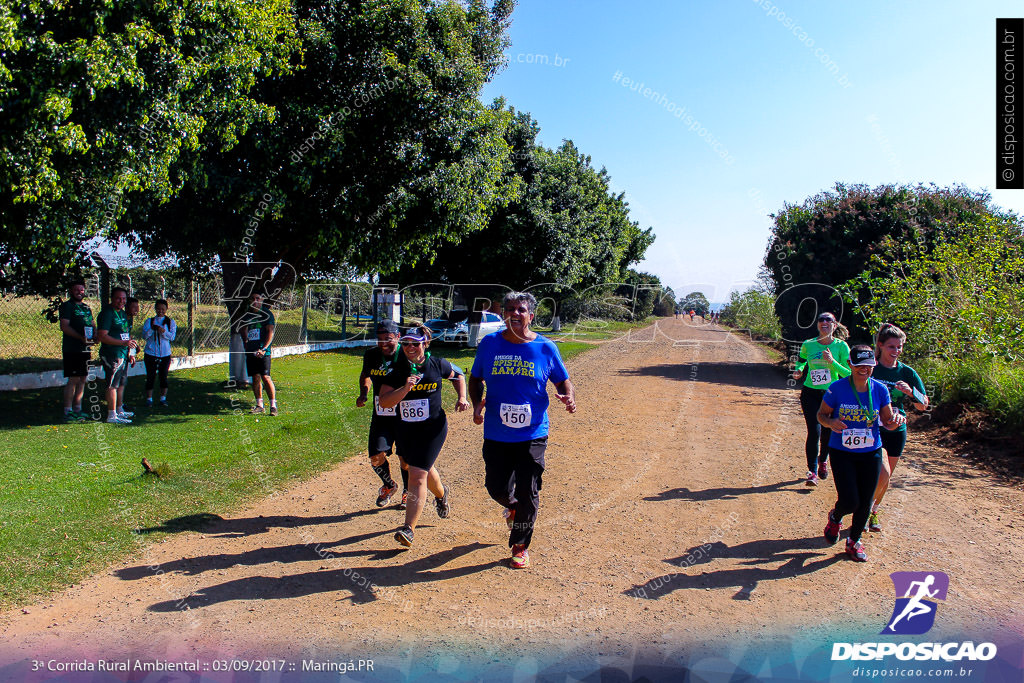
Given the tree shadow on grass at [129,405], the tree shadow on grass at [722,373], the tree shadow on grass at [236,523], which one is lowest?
the tree shadow on grass at [236,523]

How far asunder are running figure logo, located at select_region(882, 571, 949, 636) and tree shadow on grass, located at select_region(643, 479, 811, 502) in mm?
2111

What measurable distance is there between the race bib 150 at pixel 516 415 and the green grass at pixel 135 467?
287 cm

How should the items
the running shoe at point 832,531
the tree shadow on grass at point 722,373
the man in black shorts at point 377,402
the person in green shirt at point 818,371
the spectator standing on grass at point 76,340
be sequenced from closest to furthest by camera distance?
the running shoe at point 832,531, the man in black shorts at point 377,402, the person in green shirt at point 818,371, the spectator standing on grass at point 76,340, the tree shadow on grass at point 722,373

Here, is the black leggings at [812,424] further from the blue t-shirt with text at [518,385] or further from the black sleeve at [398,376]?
the black sleeve at [398,376]

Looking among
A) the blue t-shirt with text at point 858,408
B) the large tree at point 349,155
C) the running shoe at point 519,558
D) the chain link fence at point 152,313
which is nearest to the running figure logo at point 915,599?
the blue t-shirt with text at point 858,408

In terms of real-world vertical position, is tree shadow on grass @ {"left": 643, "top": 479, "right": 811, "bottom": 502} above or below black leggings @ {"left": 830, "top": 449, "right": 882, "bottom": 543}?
below

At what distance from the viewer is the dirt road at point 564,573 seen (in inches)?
159

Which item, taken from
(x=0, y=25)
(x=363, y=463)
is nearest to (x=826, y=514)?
(x=363, y=463)

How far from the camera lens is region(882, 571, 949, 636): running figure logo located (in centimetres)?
423

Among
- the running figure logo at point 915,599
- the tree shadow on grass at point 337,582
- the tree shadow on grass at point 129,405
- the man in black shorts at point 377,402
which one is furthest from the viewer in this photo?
the tree shadow on grass at point 129,405

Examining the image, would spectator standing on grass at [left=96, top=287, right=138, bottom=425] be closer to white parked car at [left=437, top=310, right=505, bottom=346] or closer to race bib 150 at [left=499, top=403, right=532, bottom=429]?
race bib 150 at [left=499, top=403, right=532, bottom=429]

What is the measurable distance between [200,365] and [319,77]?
8.46 meters

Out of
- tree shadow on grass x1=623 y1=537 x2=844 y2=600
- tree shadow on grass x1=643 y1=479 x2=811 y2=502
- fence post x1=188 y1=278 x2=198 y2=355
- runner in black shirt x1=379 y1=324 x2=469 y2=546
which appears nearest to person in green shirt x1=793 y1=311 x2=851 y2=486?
tree shadow on grass x1=643 y1=479 x2=811 y2=502

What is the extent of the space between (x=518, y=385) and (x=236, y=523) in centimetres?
297
